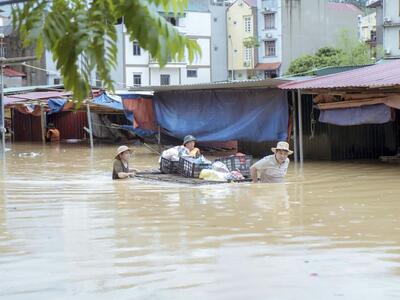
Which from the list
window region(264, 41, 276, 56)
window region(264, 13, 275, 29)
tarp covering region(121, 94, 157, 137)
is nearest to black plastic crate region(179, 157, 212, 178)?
tarp covering region(121, 94, 157, 137)

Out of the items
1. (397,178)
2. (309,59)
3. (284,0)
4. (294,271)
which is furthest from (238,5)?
(294,271)

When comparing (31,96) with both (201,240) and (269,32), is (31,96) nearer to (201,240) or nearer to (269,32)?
(201,240)

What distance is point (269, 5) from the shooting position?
194ft

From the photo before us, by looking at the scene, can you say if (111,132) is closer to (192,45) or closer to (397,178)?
(397,178)

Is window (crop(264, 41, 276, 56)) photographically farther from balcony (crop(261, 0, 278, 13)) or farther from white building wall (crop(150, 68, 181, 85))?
white building wall (crop(150, 68, 181, 85))

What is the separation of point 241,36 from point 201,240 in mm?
55871

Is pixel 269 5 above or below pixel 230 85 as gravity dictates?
above

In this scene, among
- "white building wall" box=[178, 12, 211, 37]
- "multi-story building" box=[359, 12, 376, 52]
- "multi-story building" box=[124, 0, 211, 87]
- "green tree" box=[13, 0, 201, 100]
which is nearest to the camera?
"green tree" box=[13, 0, 201, 100]

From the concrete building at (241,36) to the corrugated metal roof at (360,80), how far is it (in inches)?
1754

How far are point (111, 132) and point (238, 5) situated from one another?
33759 millimetres

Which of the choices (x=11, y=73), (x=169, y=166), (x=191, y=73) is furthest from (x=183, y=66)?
(x=169, y=166)

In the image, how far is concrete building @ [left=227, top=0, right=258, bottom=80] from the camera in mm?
60906

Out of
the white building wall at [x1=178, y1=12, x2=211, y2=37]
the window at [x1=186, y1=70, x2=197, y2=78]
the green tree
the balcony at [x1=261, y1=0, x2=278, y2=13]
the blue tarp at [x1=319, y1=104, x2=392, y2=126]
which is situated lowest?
the blue tarp at [x1=319, y1=104, x2=392, y2=126]

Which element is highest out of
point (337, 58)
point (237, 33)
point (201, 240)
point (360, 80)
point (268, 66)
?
point (237, 33)
